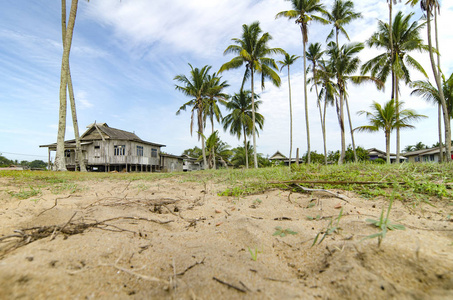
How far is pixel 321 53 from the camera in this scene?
21141 mm

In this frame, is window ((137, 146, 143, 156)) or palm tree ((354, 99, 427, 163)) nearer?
palm tree ((354, 99, 427, 163))

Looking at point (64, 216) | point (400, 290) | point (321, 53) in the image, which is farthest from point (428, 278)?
point (321, 53)

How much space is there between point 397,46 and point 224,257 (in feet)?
66.5

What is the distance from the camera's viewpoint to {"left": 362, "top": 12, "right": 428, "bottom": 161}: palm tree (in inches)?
579

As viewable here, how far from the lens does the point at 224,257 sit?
1.29 metres

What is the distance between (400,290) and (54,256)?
1623 mm

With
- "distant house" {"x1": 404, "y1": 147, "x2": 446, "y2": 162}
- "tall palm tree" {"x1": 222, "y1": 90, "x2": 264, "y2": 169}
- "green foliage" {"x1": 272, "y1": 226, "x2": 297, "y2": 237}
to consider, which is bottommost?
"green foliage" {"x1": 272, "y1": 226, "x2": 297, "y2": 237}

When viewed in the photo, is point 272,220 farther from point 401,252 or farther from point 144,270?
point 144,270

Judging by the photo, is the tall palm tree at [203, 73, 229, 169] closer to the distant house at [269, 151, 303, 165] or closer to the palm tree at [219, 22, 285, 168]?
the palm tree at [219, 22, 285, 168]

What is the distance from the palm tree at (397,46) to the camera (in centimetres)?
1470

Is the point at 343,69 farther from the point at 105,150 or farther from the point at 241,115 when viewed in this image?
the point at 105,150

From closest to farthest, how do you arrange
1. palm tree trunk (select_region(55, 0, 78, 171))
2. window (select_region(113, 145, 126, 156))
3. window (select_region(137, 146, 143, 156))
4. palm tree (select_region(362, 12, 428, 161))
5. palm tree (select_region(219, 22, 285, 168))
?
palm tree trunk (select_region(55, 0, 78, 171)) < palm tree (select_region(362, 12, 428, 161)) < palm tree (select_region(219, 22, 285, 168)) < window (select_region(113, 145, 126, 156)) < window (select_region(137, 146, 143, 156))

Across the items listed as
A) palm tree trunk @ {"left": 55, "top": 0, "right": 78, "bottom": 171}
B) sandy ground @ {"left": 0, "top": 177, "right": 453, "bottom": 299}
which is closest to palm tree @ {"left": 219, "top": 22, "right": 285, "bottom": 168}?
palm tree trunk @ {"left": 55, "top": 0, "right": 78, "bottom": 171}

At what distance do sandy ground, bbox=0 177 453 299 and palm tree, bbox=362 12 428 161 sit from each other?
53.6ft
